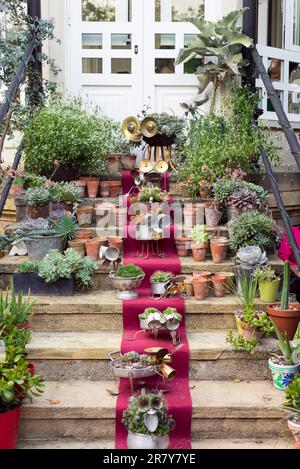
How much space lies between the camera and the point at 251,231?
5.11 metres

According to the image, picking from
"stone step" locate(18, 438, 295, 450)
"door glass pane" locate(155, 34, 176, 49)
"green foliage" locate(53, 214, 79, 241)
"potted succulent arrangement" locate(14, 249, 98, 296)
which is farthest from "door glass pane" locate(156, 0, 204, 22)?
"stone step" locate(18, 438, 295, 450)

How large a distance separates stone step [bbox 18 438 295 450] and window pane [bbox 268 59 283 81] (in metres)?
4.58

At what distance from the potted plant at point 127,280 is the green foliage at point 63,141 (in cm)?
160

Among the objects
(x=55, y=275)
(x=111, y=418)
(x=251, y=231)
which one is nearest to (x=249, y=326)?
(x=251, y=231)

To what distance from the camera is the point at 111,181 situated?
627 centimetres

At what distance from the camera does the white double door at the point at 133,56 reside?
7.19m

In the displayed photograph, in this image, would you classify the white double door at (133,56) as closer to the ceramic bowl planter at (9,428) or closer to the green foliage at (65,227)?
the green foliage at (65,227)

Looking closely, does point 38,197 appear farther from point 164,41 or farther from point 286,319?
point 164,41

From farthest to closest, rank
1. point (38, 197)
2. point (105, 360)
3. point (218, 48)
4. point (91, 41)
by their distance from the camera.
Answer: point (91, 41) < point (218, 48) < point (38, 197) < point (105, 360)

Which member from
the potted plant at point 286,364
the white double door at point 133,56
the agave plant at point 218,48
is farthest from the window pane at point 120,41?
the potted plant at point 286,364

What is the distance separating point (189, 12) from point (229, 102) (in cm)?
126

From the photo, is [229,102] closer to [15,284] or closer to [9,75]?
[9,75]

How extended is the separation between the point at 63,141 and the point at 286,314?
2687 mm
